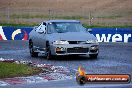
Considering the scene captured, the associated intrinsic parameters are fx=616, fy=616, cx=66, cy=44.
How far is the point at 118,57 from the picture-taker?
22.8 meters

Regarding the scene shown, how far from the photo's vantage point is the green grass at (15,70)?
15.8 meters

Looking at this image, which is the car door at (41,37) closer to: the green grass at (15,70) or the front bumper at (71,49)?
the front bumper at (71,49)

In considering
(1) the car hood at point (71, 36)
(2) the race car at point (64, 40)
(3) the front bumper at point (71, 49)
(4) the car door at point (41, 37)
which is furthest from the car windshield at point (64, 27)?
(3) the front bumper at point (71, 49)

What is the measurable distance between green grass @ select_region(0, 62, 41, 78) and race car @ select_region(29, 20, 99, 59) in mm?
3129

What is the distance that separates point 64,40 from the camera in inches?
826

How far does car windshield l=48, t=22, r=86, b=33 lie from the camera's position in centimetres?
2206

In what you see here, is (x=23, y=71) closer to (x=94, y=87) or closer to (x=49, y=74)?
(x=49, y=74)

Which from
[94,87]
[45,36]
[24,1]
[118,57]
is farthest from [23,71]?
[24,1]

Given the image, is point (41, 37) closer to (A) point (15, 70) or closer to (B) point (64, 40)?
(B) point (64, 40)

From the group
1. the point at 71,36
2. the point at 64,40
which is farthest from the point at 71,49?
the point at 71,36

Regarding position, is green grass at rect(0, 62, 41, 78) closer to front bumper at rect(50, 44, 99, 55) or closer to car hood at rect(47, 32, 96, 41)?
front bumper at rect(50, 44, 99, 55)

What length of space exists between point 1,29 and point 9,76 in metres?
21.7

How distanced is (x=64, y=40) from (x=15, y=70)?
467cm

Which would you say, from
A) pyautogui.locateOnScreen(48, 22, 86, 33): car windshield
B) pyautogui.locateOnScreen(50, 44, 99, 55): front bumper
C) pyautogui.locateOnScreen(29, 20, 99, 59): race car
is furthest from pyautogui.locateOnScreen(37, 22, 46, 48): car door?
pyautogui.locateOnScreen(50, 44, 99, 55): front bumper
